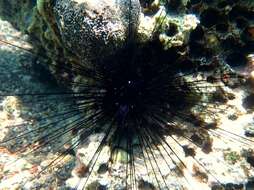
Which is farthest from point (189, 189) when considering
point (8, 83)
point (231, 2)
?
point (8, 83)

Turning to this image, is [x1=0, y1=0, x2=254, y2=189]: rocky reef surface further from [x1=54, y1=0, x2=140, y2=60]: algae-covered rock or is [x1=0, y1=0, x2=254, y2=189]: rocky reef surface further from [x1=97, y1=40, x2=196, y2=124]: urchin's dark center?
[x1=97, y1=40, x2=196, y2=124]: urchin's dark center

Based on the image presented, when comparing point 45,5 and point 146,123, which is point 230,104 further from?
point 45,5

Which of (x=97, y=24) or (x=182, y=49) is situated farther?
(x=182, y=49)

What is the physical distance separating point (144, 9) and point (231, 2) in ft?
3.74

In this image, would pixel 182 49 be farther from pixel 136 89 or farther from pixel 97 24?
pixel 97 24

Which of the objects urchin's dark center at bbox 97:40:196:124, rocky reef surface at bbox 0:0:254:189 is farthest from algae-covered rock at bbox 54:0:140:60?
urchin's dark center at bbox 97:40:196:124

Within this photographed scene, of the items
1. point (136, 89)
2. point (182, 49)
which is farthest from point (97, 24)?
point (182, 49)

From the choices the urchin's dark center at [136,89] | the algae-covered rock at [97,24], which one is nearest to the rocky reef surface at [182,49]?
the algae-covered rock at [97,24]

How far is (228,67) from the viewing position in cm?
422

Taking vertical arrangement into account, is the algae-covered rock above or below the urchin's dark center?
above

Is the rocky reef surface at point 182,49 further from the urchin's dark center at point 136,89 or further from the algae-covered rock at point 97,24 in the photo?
the urchin's dark center at point 136,89

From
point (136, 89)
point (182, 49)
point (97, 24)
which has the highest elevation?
point (97, 24)

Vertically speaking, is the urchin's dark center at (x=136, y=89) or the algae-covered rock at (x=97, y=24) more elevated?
the algae-covered rock at (x=97, y=24)

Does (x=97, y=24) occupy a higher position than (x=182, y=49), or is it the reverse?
(x=97, y=24)
